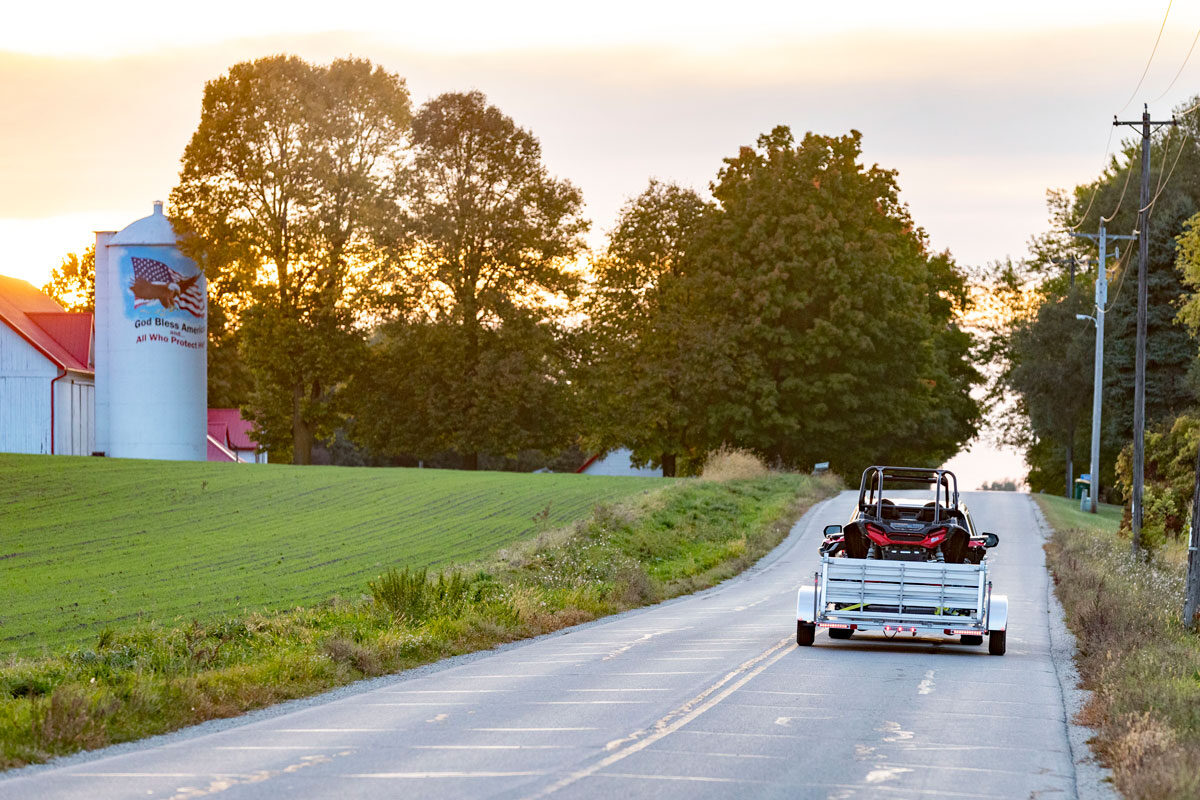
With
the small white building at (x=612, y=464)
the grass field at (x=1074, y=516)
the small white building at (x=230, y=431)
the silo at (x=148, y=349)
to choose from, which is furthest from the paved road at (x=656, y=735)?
the small white building at (x=612, y=464)

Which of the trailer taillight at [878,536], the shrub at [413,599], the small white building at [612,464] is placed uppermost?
the trailer taillight at [878,536]

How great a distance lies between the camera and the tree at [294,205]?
220ft

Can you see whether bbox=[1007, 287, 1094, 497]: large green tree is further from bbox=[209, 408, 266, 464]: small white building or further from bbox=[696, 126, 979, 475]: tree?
bbox=[209, 408, 266, 464]: small white building

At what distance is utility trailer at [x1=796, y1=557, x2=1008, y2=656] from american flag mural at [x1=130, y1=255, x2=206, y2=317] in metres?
49.2

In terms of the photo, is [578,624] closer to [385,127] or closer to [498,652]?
[498,652]

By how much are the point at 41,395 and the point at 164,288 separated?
21.8 feet

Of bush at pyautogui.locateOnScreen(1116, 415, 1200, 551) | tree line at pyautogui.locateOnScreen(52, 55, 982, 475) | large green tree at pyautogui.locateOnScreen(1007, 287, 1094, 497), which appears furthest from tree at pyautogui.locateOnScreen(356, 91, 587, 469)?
bush at pyautogui.locateOnScreen(1116, 415, 1200, 551)

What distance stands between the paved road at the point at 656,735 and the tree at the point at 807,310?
46613 mm

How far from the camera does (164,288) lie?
63.3 metres

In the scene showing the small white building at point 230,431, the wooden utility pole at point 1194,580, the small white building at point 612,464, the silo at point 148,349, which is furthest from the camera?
the small white building at point 612,464

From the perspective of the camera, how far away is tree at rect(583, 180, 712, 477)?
6869 centimetres

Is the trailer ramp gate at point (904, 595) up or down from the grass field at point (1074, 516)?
up

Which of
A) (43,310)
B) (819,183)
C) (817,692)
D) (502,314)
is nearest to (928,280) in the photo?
(819,183)

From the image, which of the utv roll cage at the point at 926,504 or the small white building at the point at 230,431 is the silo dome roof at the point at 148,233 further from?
the utv roll cage at the point at 926,504
